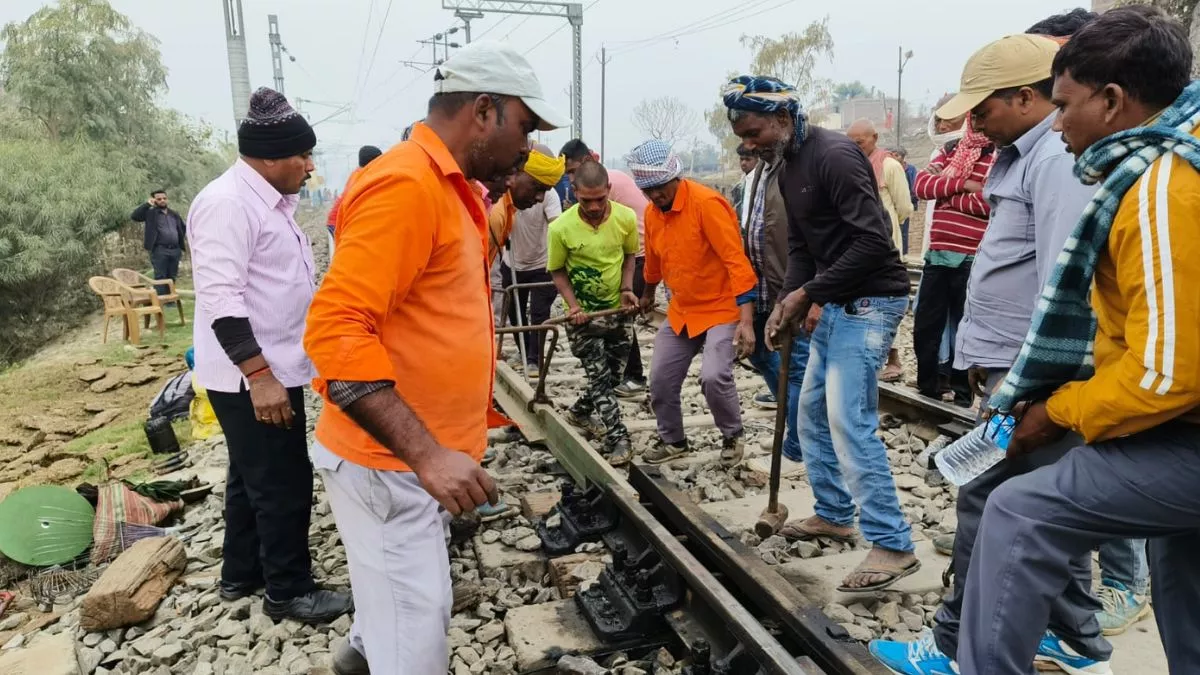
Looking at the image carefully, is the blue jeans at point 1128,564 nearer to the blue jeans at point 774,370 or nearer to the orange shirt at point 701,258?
the blue jeans at point 774,370

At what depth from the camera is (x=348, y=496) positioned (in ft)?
7.49

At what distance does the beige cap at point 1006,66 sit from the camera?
2664 millimetres

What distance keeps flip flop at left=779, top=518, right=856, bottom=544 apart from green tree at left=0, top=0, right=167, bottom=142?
1080 inches

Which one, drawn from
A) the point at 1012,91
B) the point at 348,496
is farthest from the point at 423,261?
the point at 1012,91

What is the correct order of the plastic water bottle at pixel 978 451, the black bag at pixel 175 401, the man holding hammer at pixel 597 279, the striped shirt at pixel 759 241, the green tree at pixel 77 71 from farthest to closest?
the green tree at pixel 77 71 < the black bag at pixel 175 401 < the man holding hammer at pixel 597 279 < the striped shirt at pixel 759 241 < the plastic water bottle at pixel 978 451

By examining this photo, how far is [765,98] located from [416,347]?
2.09 meters

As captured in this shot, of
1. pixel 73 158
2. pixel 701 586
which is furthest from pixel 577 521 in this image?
pixel 73 158

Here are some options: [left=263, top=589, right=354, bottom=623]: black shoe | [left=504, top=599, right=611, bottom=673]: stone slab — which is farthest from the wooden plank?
[left=504, top=599, right=611, bottom=673]: stone slab

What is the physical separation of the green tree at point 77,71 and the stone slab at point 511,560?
2658 cm

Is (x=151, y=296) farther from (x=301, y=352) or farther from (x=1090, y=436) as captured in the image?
(x=1090, y=436)

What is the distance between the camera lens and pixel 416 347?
219 cm

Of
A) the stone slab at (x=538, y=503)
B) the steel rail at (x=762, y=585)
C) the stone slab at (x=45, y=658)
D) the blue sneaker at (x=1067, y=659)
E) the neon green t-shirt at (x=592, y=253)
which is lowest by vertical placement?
the stone slab at (x=45, y=658)

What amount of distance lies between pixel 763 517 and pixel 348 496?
2.33 metres

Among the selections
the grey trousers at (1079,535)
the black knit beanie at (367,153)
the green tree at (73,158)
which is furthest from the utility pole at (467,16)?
the grey trousers at (1079,535)
